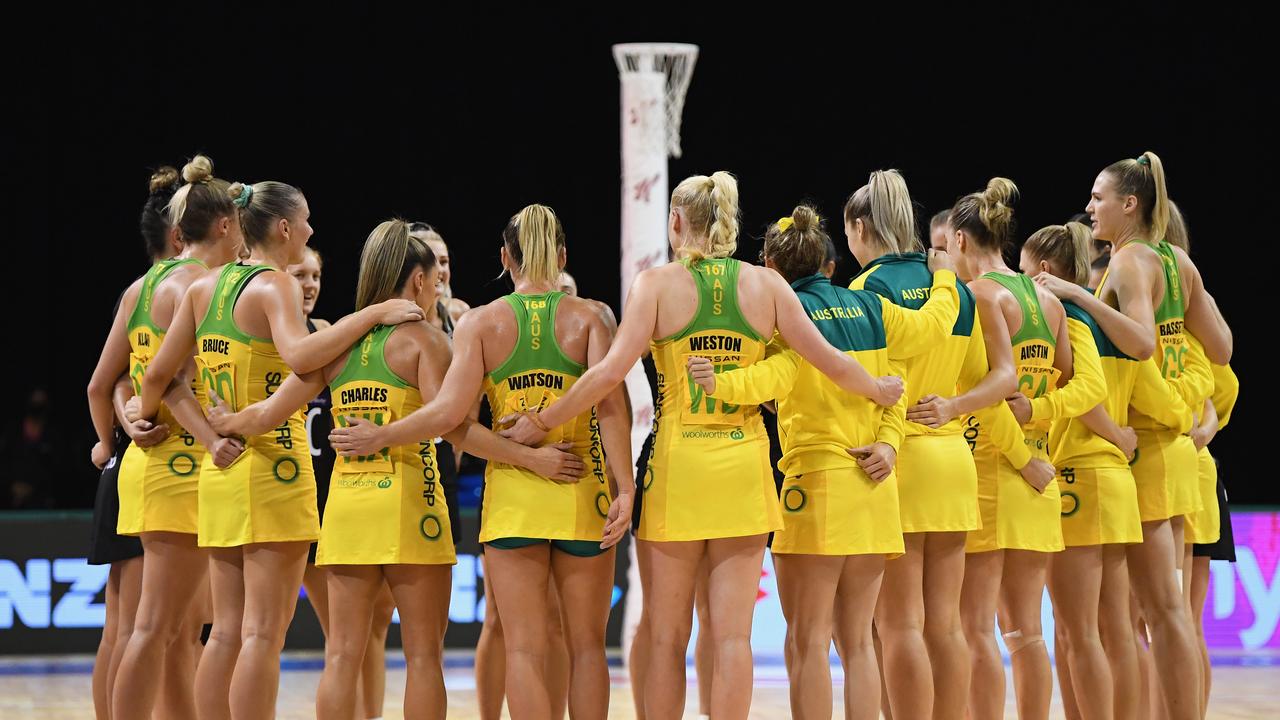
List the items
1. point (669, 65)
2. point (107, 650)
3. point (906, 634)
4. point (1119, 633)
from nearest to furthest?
1. point (906, 634)
2. point (1119, 633)
3. point (107, 650)
4. point (669, 65)

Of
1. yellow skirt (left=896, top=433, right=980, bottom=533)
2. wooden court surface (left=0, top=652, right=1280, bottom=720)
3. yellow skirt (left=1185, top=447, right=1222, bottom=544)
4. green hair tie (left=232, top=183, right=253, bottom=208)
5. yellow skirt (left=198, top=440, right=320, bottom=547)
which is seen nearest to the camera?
yellow skirt (left=198, top=440, right=320, bottom=547)

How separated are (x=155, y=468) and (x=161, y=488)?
0.28ft

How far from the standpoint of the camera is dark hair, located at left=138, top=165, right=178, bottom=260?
17.1 feet

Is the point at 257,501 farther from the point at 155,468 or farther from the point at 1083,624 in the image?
the point at 1083,624

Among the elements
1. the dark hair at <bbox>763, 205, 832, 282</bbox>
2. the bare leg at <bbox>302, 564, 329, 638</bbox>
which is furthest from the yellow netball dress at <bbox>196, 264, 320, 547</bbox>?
the dark hair at <bbox>763, 205, 832, 282</bbox>

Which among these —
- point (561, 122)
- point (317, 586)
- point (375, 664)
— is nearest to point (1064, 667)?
point (375, 664)

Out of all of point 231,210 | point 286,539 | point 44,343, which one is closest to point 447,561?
point 286,539

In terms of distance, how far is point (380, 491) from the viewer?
4.37m

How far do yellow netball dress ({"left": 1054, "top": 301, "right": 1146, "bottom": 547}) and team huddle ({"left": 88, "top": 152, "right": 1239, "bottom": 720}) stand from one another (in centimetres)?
1

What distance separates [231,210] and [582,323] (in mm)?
1410

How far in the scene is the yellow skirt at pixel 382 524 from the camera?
4.29 m

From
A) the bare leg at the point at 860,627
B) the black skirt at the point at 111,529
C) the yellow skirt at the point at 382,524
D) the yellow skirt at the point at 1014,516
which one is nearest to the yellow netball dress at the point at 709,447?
the bare leg at the point at 860,627

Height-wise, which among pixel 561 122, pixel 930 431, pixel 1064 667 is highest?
pixel 561 122

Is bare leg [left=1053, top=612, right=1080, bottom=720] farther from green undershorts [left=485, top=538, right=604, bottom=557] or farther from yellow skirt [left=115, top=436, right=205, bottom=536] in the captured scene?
yellow skirt [left=115, top=436, right=205, bottom=536]
